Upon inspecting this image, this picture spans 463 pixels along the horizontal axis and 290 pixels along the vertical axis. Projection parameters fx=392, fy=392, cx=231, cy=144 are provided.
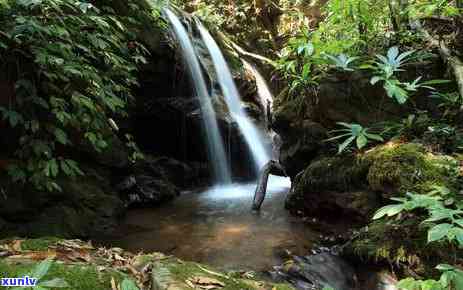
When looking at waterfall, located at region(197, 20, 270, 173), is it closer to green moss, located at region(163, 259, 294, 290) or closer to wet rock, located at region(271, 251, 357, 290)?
wet rock, located at region(271, 251, 357, 290)

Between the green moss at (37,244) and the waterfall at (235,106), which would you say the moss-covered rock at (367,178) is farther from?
the waterfall at (235,106)

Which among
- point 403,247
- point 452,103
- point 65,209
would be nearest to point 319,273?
point 403,247

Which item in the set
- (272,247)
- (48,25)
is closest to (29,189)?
(48,25)

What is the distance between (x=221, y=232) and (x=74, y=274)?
3.43 metres

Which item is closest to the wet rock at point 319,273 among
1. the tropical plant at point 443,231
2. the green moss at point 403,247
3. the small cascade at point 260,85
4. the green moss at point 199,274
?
the green moss at point 403,247

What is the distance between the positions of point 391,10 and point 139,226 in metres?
4.32

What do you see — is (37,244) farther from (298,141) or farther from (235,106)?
(235,106)

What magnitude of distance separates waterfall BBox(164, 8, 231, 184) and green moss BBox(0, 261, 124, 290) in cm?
726

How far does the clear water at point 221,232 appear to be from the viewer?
412 centimetres

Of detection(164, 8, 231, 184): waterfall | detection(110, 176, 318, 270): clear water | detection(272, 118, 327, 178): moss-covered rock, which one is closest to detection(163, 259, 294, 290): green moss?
detection(110, 176, 318, 270): clear water

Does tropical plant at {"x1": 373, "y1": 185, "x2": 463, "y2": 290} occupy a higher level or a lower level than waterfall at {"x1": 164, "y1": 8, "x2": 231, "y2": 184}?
lower

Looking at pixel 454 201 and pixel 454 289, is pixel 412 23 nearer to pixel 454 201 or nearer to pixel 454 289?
pixel 454 201

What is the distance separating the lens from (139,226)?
5.37 metres

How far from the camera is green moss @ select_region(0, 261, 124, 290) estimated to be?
5.07 feet
